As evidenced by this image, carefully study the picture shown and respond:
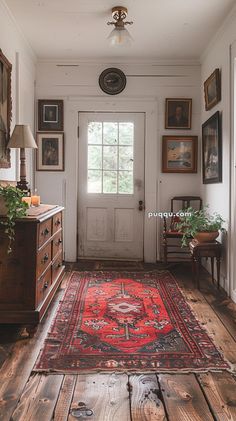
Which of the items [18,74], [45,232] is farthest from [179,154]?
[45,232]

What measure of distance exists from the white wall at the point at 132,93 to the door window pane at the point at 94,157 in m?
0.19

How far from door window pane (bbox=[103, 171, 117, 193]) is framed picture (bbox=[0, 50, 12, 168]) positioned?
168cm

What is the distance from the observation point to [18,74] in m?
4.08

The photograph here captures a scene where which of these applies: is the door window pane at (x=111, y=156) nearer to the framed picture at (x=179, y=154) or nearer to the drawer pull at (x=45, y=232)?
the framed picture at (x=179, y=154)

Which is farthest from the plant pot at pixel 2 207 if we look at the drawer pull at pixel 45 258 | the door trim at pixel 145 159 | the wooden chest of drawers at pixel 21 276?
the door trim at pixel 145 159

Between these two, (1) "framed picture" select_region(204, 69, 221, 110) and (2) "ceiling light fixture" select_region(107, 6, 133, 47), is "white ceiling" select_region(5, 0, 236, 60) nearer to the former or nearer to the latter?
(2) "ceiling light fixture" select_region(107, 6, 133, 47)

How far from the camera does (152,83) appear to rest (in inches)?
199

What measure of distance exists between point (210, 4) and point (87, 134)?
2.27m

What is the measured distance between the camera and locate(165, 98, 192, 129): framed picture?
504 cm

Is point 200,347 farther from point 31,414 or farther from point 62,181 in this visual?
point 62,181

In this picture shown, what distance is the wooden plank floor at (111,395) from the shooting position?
170cm

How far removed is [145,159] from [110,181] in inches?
22.1

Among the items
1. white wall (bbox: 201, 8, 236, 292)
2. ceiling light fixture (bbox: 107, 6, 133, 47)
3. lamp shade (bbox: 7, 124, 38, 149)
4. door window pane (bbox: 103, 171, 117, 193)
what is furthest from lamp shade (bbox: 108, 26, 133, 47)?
door window pane (bbox: 103, 171, 117, 193)

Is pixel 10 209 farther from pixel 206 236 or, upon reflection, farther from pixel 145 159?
pixel 145 159
